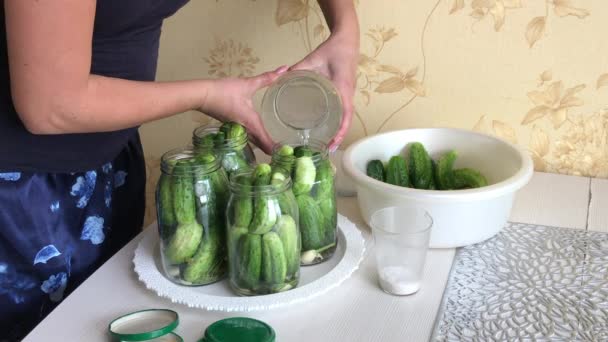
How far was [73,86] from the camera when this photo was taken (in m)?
0.73

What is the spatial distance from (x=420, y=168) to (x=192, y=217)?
0.40m

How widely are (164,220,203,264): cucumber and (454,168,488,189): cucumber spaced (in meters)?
0.42

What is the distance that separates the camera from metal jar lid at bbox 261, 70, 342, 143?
3.20 feet

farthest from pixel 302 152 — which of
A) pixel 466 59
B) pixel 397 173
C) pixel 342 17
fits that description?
pixel 466 59

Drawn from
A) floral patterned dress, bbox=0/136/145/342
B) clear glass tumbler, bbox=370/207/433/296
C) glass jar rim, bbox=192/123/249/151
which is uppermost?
glass jar rim, bbox=192/123/249/151

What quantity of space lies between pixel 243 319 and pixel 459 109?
645 millimetres

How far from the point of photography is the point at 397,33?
1200 millimetres

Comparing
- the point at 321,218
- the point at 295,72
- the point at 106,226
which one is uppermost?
the point at 295,72

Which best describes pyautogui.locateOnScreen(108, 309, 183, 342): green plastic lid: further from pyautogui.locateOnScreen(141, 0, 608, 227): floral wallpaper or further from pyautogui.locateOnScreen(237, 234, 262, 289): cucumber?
pyautogui.locateOnScreen(141, 0, 608, 227): floral wallpaper

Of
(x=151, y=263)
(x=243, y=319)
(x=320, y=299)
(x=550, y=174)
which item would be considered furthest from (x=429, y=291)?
(x=550, y=174)

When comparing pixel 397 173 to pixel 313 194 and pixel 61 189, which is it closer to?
pixel 313 194

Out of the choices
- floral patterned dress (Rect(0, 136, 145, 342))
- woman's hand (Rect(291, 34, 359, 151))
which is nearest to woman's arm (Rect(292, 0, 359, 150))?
woman's hand (Rect(291, 34, 359, 151))

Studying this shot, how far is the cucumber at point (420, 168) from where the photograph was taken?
1.04 meters

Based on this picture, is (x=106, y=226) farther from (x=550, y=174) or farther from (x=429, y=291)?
(x=550, y=174)
